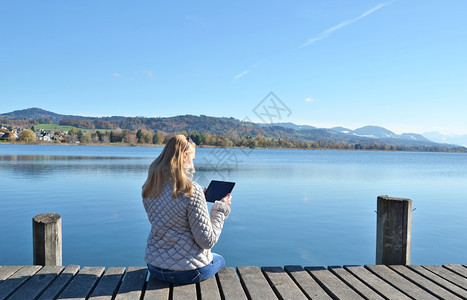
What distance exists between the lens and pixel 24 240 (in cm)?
959

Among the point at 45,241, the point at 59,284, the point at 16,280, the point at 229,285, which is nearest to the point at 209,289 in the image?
the point at 229,285

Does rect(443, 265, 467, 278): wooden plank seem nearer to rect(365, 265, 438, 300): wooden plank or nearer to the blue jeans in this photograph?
rect(365, 265, 438, 300): wooden plank

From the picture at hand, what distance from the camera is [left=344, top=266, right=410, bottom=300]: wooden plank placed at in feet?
12.3

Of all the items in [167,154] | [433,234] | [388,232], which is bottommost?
[433,234]

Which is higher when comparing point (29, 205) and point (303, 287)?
point (303, 287)

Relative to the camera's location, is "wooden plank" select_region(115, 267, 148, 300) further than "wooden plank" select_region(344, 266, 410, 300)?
No

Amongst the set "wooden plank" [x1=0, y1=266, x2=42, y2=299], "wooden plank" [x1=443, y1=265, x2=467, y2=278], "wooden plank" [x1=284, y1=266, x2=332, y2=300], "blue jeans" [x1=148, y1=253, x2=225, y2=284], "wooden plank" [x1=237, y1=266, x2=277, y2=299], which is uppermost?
"blue jeans" [x1=148, y1=253, x2=225, y2=284]

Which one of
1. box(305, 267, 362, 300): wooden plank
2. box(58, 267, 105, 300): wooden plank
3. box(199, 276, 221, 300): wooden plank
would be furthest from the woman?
box(305, 267, 362, 300): wooden plank

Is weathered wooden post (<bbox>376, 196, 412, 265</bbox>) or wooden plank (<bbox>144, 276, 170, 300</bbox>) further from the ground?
weathered wooden post (<bbox>376, 196, 412, 265</bbox>)

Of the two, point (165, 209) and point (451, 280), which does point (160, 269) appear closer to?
point (165, 209)

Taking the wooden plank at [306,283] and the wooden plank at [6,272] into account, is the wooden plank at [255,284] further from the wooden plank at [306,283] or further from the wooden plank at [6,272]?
the wooden plank at [6,272]

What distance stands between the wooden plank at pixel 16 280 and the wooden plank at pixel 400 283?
12.6 feet

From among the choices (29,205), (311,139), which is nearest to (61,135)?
(311,139)

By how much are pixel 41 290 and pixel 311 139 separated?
140225 mm
